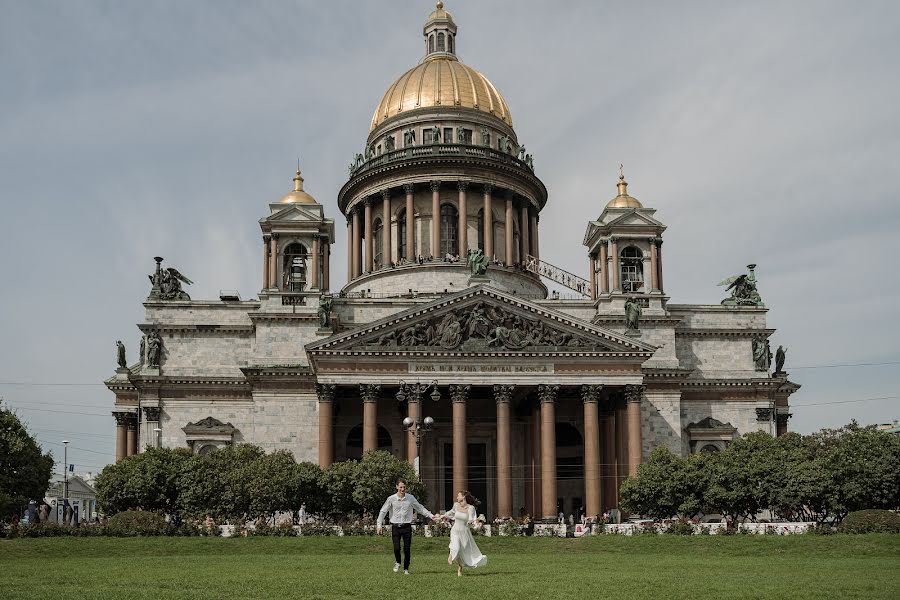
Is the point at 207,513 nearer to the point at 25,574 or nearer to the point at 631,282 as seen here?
the point at 25,574

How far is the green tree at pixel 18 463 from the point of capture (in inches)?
2042

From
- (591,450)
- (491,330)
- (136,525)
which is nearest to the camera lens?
(136,525)

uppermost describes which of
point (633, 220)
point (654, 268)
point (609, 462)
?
point (633, 220)

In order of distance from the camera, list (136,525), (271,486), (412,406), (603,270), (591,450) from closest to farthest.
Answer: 1. (136,525)
2. (271,486)
3. (412,406)
4. (591,450)
5. (603,270)

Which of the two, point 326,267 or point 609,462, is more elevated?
point 326,267

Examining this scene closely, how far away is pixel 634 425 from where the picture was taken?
194 ft

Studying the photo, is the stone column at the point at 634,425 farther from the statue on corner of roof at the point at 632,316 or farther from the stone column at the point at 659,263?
the stone column at the point at 659,263

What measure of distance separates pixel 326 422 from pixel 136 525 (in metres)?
17.8

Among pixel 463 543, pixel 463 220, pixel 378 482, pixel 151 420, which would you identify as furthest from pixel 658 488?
pixel 151 420

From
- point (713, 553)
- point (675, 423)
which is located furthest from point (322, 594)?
point (675, 423)

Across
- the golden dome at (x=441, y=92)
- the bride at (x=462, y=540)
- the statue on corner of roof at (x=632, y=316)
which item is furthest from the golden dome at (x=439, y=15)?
the bride at (x=462, y=540)

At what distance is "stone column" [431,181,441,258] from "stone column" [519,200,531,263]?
7.35 metres

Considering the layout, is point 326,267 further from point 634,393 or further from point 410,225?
point 634,393

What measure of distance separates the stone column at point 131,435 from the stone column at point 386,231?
69.0 ft
